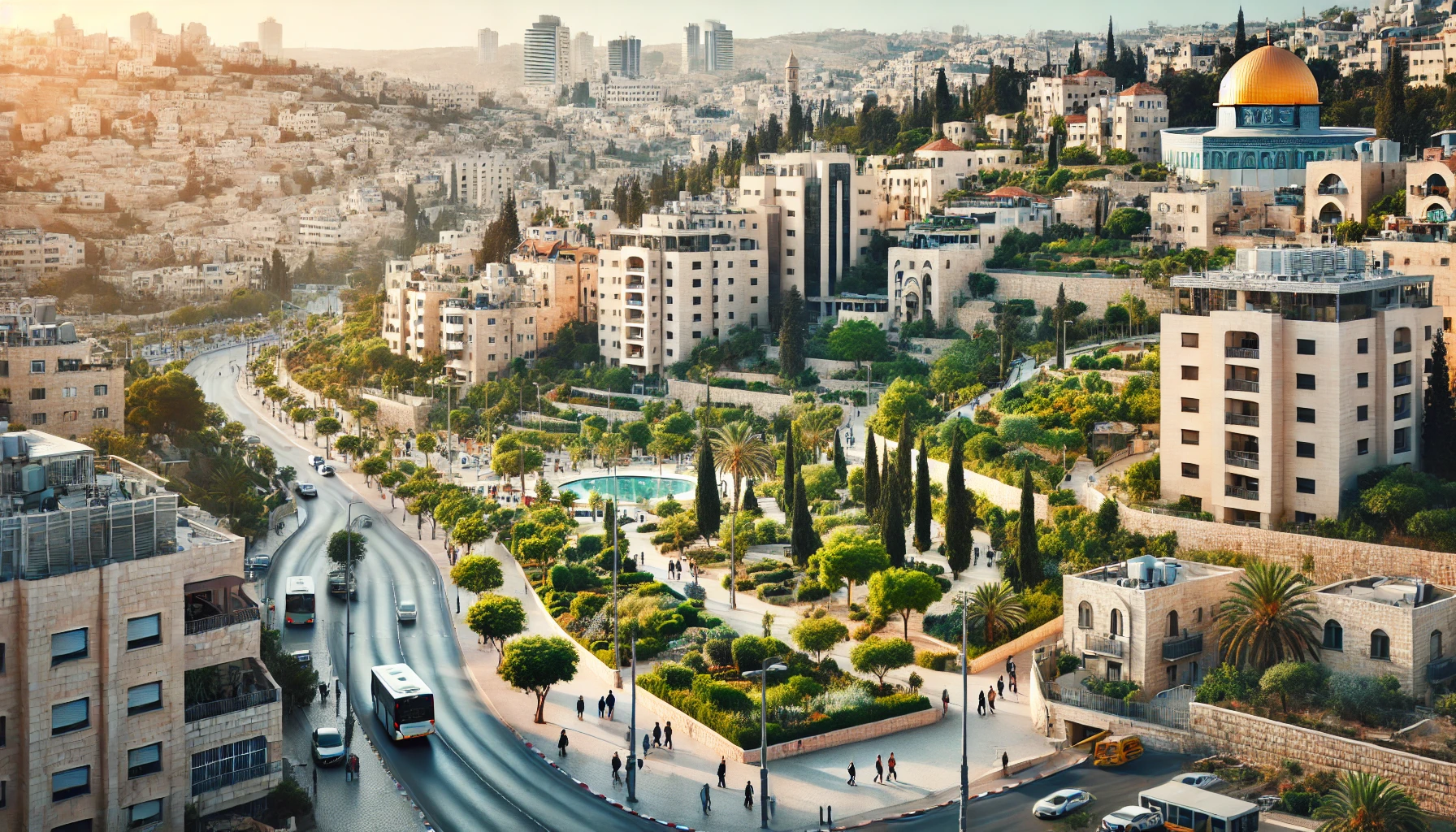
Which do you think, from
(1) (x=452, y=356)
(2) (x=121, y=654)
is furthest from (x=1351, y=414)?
(1) (x=452, y=356)

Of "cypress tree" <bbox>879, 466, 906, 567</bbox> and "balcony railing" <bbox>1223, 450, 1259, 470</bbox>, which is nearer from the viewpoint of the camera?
"balcony railing" <bbox>1223, 450, 1259, 470</bbox>

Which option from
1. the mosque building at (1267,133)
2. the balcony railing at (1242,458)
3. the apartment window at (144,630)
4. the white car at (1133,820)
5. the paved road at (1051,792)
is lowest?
the paved road at (1051,792)

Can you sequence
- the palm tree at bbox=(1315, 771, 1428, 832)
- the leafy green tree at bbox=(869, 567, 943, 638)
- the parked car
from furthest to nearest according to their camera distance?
1. the leafy green tree at bbox=(869, 567, 943, 638)
2. the parked car
3. the palm tree at bbox=(1315, 771, 1428, 832)

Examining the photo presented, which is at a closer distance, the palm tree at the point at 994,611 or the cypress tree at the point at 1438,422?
the palm tree at the point at 994,611

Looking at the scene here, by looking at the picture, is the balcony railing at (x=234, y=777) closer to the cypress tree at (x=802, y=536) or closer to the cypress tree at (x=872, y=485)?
the cypress tree at (x=802, y=536)

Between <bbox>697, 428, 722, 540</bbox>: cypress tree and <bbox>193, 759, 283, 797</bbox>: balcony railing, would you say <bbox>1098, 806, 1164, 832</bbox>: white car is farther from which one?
<bbox>697, 428, 722, 540</bbox>: cypress tree

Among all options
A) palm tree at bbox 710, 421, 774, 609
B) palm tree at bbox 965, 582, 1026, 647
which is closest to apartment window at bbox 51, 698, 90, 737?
palm tree at bbox 965, 582, 1026, 647

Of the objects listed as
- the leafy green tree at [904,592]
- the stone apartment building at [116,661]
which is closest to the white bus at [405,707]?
the stone apartment building at [116,661]
